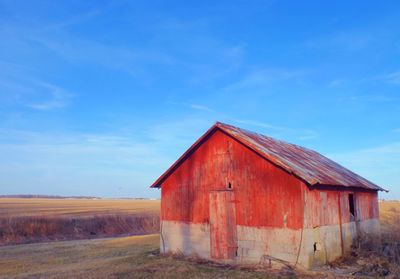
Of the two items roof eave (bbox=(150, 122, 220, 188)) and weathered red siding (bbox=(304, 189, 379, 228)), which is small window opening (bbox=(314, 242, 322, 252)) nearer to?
weathered red siding (bbox=(304, 189, 379, 228))

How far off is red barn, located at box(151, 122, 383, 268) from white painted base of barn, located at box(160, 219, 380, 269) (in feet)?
0.11

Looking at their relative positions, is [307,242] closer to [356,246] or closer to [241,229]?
[241,229]

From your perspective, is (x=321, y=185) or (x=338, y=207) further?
(x=338, y=207)

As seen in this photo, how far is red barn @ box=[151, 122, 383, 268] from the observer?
12805mm

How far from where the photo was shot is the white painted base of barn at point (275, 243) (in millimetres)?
12492

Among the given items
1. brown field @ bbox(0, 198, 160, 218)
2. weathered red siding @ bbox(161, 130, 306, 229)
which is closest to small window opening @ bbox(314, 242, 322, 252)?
weathered red siding @ bbox(161, 130, 306, 229)

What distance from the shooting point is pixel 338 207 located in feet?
48.2

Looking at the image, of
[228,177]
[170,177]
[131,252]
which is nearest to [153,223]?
[131,252]

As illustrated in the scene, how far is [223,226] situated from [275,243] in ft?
7.74

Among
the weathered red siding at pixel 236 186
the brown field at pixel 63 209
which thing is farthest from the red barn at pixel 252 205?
the brown field at pixel 63 209

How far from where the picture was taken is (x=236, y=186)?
1462 centimetres

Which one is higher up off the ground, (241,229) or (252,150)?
(252,150)

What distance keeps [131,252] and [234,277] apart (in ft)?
25.9

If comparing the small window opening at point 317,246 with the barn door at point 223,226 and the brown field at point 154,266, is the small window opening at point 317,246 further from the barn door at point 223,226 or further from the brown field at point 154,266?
the barn door at point 223,226
